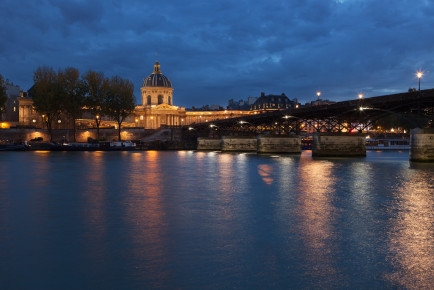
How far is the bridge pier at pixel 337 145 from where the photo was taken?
5972cm

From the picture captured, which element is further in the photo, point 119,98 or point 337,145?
point 119,98

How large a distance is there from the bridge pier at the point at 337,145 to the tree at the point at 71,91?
5101 cm

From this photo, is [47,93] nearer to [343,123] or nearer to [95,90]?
[95,90]

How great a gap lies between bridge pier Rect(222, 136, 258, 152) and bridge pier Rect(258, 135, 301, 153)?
14.5 meters

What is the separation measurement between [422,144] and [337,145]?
55.4ft

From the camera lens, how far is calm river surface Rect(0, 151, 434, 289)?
29.6 feet

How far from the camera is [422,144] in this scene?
4366 centimetres

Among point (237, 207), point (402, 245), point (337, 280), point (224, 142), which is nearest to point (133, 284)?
point (337, 280)

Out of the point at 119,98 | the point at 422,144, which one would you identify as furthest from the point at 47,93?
the point at 422,144

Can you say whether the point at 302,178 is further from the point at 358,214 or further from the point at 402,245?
the point at 402,245

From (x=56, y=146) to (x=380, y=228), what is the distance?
85.8 m

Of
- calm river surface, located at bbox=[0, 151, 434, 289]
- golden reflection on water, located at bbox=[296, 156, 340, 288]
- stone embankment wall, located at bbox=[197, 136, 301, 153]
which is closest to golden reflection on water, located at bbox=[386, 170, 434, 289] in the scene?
calm river surface, located at bbox=[0, 151, 434, 289]

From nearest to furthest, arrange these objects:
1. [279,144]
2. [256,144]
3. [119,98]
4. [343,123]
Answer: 1. [343,123]
2. [279,144]
3. [256,144]
4. [119,98]

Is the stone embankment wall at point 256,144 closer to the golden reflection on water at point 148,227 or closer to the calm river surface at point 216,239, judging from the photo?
the golden reflection on water at point 148,227
